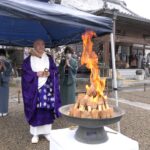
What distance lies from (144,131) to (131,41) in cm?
933

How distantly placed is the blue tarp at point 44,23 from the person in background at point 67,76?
55 centimetres

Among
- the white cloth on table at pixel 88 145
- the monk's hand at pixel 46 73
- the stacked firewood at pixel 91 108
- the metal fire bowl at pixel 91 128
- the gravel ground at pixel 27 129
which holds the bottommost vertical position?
the gravel ground at pixel 27 129

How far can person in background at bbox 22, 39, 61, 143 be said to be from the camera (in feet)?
15.5

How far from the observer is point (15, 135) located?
5246 millimetres

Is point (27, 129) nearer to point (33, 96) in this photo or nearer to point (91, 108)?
point (33, 96)

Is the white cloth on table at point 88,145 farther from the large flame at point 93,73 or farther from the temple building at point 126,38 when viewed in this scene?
the temple building at point 126,38

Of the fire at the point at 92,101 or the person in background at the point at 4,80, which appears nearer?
the fire at the point at 92,101

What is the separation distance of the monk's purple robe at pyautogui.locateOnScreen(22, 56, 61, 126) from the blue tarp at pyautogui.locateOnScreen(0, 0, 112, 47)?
0.92m

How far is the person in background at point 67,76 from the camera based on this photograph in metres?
6.48

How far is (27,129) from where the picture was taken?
5609 mm

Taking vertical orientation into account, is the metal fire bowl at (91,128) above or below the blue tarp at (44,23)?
below

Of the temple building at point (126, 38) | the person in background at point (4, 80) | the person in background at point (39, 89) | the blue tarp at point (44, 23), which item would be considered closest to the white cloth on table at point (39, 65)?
the person in background at point (39, 89)

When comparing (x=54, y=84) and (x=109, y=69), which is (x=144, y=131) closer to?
(x=54, y=84)

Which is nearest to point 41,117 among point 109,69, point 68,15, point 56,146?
point 56,146
